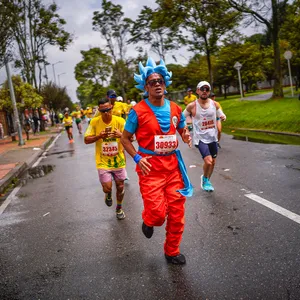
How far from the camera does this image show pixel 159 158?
3834 mm

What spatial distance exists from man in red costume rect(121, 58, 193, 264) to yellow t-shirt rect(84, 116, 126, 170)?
1737 millimetres

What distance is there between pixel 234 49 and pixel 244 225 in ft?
145

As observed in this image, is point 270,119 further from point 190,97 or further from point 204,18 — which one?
point 204,18

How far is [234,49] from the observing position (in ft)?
150

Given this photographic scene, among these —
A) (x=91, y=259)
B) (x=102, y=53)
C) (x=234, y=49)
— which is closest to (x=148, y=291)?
(x=91, y=259)

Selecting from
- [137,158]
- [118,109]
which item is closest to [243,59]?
[118,109]

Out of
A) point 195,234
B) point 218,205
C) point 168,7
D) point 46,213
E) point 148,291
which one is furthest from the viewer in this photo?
point 168,7

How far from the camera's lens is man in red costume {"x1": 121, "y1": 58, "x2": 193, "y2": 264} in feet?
12.3

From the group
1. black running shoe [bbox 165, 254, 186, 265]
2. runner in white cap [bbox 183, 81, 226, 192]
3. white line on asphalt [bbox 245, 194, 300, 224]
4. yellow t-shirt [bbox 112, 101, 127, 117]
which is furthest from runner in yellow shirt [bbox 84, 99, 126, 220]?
yellow t-shirt [bbox 112, 101, 127, 117]

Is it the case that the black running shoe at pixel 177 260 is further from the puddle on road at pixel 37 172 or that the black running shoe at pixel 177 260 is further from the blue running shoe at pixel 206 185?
the puddle on road at pixel 37 172

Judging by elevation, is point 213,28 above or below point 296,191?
above

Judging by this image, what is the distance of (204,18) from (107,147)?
22573mm

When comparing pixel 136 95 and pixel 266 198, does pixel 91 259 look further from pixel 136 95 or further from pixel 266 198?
pixel 136 95

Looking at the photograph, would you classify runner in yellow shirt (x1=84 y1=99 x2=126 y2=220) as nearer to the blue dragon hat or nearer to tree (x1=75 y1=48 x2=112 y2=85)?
the blue dragon hat
